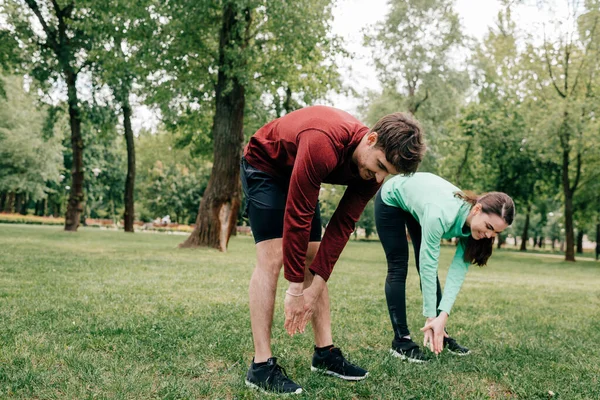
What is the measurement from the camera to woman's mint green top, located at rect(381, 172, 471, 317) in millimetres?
3576

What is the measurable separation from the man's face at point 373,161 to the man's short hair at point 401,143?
0.09 ft

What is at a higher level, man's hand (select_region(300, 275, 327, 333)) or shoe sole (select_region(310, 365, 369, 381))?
man's hand (select_region(300, 275, 327, 333))

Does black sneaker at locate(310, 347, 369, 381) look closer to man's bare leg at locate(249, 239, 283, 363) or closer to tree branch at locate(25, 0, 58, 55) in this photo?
man's bare leg at locate(249, 239, 283, 363)

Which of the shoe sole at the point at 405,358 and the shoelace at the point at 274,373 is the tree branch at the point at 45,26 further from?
the shoelace at the point at 274,373

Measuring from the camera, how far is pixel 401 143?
2.78 metres

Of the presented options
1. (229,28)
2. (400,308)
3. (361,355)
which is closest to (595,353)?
(400,308)

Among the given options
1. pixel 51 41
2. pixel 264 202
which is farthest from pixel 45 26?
pixel 264 202

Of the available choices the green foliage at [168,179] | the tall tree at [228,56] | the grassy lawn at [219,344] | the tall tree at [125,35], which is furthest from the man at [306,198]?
the green foliage at [168,179]

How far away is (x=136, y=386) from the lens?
10.1 feet

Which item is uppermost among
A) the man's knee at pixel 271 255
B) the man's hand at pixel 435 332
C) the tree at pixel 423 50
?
the tree at pixel 423 50

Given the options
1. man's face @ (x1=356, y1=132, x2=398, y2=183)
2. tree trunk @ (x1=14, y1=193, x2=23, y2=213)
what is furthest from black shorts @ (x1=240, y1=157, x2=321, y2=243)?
tree trunk @ (x1=14, y1=193, x2=23, y2=213)

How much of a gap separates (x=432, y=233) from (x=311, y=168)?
127 cm

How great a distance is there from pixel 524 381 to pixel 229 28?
48.6ft

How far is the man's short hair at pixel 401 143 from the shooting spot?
2791 mm
